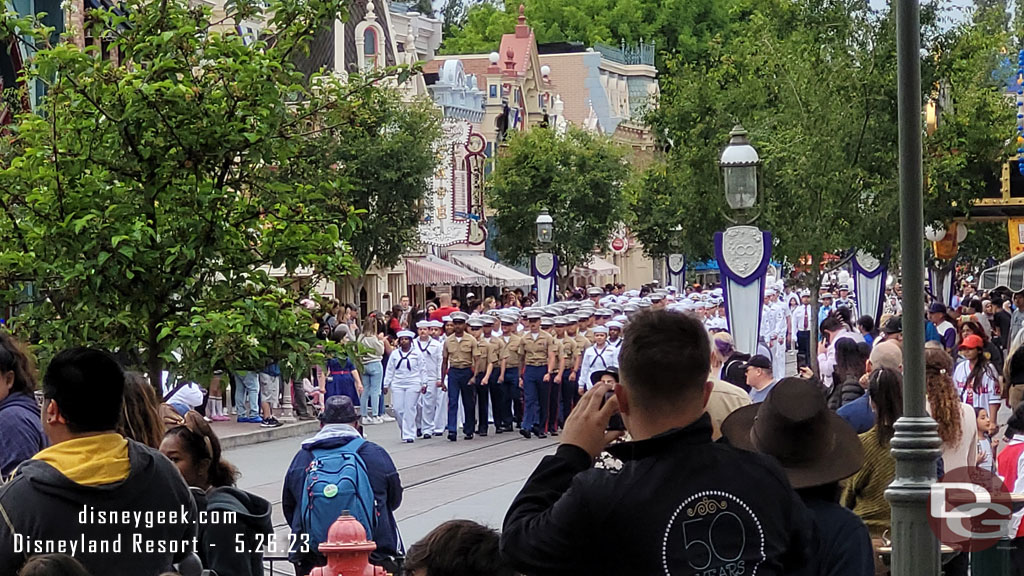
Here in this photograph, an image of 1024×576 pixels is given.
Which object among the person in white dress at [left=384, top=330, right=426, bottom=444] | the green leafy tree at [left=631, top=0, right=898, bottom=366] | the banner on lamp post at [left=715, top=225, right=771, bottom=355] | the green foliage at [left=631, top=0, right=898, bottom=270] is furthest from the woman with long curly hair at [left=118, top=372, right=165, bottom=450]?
the green foliage at [left=631, top=0, right=898, bottom=270]

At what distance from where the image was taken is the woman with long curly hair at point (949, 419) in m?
8.45

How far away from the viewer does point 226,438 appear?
23688 mm

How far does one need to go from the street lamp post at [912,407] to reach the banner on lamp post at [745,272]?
898cm

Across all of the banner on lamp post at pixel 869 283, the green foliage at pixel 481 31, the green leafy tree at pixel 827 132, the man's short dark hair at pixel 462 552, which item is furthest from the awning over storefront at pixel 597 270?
the man's short dark hair at pixel 462 552

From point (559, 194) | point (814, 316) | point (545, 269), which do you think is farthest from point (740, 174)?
point (559, 194)

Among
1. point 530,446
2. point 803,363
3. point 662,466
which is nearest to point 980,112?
point 803,363

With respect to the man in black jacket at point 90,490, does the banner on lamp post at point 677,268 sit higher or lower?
lower

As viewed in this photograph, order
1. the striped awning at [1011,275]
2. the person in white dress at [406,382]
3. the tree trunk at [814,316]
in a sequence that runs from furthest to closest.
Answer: the striped awning at [1011,275], the person in white dress at [406,382], the tree trunk at [814,316]

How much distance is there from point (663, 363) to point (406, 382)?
21345mm

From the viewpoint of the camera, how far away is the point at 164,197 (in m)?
7.84

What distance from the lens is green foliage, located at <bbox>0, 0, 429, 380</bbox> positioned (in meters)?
7.71

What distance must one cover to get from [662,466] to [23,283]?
4.81 meters

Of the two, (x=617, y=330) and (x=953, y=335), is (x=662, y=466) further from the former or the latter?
(x=617, y=330)

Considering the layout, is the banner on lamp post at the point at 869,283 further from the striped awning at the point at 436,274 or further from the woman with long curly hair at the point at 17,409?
the striped awning at the point at 436,274
